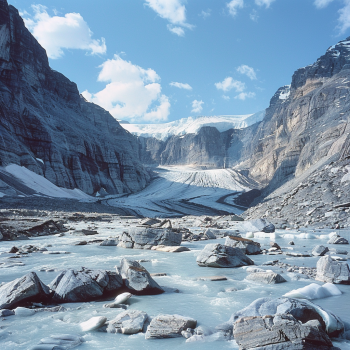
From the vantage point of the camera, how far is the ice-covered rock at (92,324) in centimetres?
330

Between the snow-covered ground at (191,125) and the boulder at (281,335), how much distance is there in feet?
432

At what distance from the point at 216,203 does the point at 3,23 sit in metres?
46.6

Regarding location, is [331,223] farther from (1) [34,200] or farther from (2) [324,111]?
(2) [324,111]

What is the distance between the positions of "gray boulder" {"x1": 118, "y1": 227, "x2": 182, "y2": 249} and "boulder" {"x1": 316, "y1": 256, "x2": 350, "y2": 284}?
535 centimetres

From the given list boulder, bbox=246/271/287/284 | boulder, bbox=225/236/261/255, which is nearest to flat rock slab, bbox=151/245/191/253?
boulder, bbox=225/236/261/255

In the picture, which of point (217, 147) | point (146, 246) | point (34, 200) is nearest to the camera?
point (146, 246)

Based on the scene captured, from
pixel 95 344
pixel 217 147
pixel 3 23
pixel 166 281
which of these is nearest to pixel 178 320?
pixel 95 344

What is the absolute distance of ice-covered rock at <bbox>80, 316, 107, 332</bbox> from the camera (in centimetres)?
330

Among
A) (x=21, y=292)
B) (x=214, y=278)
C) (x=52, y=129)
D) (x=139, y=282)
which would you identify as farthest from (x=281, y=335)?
(x=52, y=129)

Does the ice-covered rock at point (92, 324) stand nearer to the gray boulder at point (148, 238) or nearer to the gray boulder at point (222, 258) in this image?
the gray boulder at point (222, 258)

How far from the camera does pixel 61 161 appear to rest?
5122 centimetres

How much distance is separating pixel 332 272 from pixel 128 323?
154 inches

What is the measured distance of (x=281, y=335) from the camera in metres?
2.58

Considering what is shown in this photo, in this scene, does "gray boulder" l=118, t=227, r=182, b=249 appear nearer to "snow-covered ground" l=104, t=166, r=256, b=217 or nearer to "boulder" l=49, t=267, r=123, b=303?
"boulder" l=49, t=267, r=123, b=303
